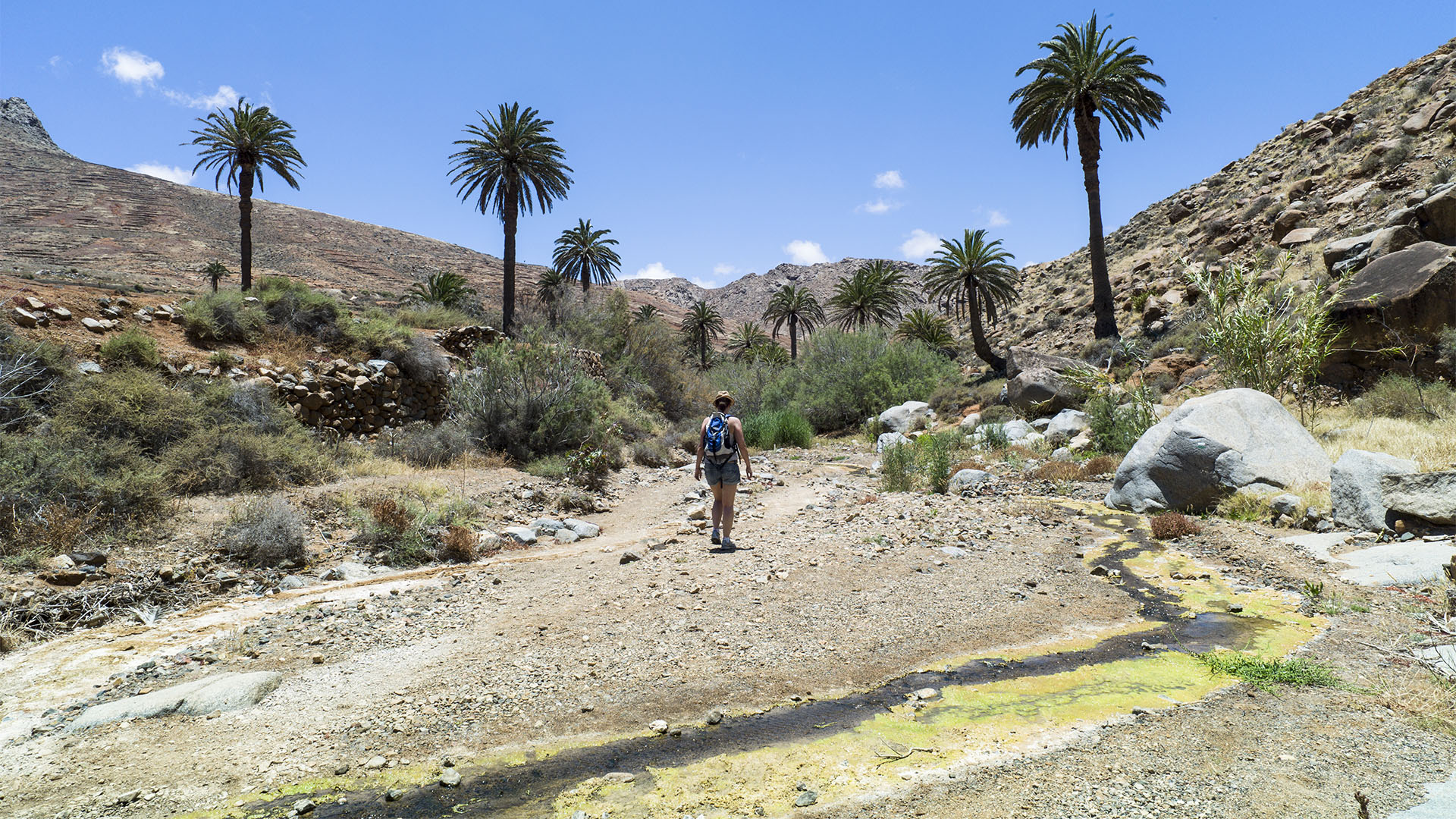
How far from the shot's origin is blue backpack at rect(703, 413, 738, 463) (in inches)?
318

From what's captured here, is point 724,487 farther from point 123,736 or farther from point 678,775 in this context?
point 123,736

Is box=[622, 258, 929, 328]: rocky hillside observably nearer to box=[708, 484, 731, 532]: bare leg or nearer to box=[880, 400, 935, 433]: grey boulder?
box=[880, 400, 935, 433]: grey boulder

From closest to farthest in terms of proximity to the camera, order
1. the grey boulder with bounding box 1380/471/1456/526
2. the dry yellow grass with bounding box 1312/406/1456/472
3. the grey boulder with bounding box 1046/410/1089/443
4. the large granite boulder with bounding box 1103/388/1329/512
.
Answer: the grey boulder with bounding box 1380/471/1456/526
the dry yellow grass with bounding box 1312/406/1456/472
the large granite boulder with bounding box 1103/388/1329/512
the grey boulder with bounding box 1046/410/1089/443

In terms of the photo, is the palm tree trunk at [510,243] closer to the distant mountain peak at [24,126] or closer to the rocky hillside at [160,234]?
the rocky hillside at [160,234]

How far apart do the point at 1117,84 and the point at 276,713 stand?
1085 inches

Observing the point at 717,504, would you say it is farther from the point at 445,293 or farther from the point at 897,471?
the point at 445,293

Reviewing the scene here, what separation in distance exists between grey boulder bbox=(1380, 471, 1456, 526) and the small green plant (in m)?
3.75

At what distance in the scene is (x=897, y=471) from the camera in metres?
12.5

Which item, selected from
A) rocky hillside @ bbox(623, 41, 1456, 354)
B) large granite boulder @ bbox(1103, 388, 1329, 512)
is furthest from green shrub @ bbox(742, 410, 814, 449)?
large granite boulder @ bbox(1103, 388, 1329, 512)

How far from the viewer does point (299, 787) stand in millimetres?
3334

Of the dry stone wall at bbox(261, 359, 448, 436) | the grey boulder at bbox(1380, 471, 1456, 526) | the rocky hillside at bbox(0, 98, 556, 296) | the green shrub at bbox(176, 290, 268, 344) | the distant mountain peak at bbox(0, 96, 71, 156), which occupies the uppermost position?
the distant mountain peak at bbox(0, 96, 71, 156)

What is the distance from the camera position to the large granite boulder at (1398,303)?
35.5ft

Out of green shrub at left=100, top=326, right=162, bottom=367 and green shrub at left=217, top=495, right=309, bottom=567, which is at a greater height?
green shrub at left=100, top=326, right=162, bottom=367

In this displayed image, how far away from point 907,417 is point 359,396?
55.6ft
